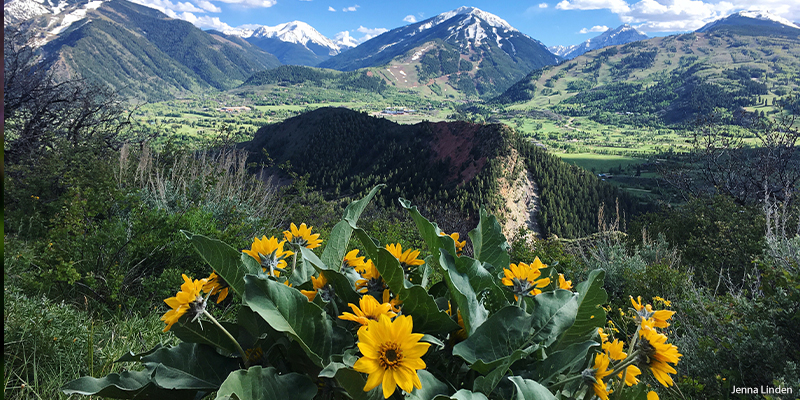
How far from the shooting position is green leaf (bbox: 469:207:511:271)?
5.46 feet

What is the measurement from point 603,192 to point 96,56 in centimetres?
23057

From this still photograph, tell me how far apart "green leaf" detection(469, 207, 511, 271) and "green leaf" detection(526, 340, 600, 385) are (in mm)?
440

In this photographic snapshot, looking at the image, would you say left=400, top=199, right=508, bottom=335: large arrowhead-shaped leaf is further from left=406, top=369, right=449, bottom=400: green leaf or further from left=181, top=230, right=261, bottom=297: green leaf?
left=181, top=230, right=261, bottom=297: green leaf

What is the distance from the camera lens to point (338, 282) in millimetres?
1347

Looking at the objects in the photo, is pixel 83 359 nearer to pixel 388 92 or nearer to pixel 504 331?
pixel 504 331

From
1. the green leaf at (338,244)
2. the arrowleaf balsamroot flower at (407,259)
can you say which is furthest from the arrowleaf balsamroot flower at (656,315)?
the green leaf at (338,244)

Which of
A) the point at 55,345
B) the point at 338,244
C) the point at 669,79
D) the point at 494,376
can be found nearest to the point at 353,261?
the point at 338,244

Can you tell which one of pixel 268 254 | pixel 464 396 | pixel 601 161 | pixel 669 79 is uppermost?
pixel 669 79

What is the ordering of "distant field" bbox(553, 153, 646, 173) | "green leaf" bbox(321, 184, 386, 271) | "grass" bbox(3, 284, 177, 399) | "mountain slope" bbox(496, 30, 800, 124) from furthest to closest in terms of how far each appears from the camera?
"mountain slope" bbox(496, 30, 800, 124) < "distant field" bbox(553, 153, 646, 173) < "grass" bbox(3, 284, 177, 399) < "green leaf" bbox(321, 184, 386, 271)

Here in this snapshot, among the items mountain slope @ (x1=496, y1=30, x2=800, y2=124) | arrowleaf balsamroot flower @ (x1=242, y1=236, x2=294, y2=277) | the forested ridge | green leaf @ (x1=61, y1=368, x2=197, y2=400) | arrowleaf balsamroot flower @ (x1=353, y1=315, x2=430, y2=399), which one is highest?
mountain slope @ (x1=496, y1=30, x2=800, y2=124)

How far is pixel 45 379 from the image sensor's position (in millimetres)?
2229

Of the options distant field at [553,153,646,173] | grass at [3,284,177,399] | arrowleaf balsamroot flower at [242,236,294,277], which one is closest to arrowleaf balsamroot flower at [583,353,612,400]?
arrowleaf balsamroot flower at [242,236,294,277]

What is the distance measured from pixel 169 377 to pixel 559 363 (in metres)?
1.21

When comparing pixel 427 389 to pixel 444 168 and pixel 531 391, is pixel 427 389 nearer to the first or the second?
pixel 531 391
